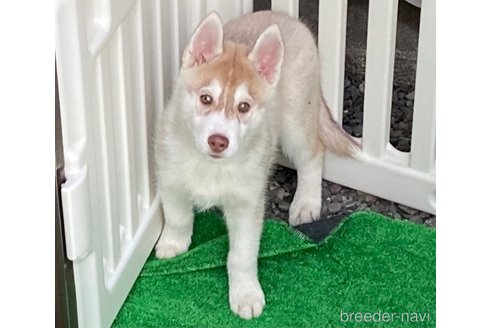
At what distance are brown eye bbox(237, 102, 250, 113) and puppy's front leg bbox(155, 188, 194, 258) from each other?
37 centimetres

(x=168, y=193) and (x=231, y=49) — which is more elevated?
(x=231, y=49)

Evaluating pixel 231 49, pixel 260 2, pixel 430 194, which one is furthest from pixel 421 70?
pixel 260 2

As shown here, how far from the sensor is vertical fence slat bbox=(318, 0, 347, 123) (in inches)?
97.4

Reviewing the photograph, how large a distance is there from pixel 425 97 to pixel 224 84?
0.66 metres

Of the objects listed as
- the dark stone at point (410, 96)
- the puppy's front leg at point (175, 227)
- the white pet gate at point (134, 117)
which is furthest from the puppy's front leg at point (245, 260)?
the dark stone at point (410, 96)

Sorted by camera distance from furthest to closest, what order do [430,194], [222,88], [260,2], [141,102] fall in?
[260,2]
[430,194]
[141,102]
[222,88]

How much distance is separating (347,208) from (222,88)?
2.65 ft

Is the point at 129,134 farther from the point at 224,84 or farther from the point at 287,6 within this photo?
the point at 287,6

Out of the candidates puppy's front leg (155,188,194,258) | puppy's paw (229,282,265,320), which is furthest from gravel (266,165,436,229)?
puppy's paw (229,282,265,320)

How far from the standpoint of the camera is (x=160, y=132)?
225cm

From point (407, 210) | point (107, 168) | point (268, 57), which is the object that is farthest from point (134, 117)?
point (407, 210)

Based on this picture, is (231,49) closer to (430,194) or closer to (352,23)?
(430,194)

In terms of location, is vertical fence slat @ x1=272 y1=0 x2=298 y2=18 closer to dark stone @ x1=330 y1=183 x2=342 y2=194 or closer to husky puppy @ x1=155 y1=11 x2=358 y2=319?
husky puppy @ x1=155 y1=11 x2=358 y2=319

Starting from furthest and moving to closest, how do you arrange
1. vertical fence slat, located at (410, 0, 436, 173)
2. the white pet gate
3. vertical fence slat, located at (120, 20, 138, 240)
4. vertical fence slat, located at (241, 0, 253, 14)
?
vertical fence slat, located at (241, 0, 253, 14), vertical fence slat, located at (410, 0, 436, 173), vertical fence slat, located at (120, 20, 138, 240), the white pet gate
